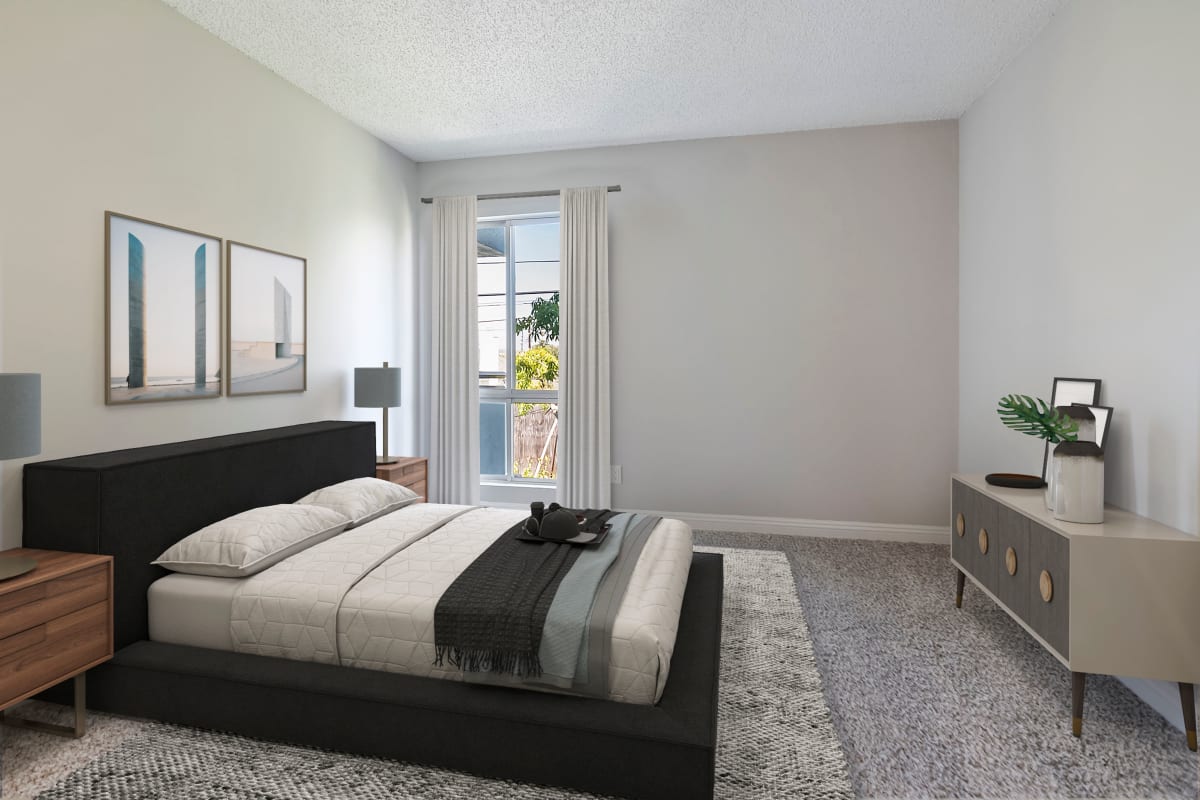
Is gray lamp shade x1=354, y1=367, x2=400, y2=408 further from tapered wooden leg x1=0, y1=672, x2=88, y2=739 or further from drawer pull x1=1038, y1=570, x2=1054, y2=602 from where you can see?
drawer pull x1=1038, y1=570, x2=1054, y2=602

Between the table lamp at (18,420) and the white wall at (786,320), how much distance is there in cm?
338

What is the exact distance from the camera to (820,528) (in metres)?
4.38

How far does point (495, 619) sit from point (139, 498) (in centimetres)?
147

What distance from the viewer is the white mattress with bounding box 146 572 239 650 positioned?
210 cm

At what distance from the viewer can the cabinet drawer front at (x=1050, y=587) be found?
2.01 metres

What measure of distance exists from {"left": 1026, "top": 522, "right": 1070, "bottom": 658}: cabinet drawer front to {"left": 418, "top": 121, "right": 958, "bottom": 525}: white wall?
209 centimetres

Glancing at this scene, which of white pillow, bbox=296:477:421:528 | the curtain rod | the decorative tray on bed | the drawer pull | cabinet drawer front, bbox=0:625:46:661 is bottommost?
cabinet drawer front, bbox=0:625:46:661

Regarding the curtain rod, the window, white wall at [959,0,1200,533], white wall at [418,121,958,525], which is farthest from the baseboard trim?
the curtain rod

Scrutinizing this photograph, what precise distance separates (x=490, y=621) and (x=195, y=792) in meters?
0.91

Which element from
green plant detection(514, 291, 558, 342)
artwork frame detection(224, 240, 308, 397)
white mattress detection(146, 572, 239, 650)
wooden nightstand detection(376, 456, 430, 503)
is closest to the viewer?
white mattress detection(146, 572, 239, 650)

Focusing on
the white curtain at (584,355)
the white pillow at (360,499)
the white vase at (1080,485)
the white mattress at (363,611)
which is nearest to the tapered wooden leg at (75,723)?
the white mattress at (363,611)

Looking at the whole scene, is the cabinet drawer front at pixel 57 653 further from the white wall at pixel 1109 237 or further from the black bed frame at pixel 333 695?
the white wall at pixel 1109 237

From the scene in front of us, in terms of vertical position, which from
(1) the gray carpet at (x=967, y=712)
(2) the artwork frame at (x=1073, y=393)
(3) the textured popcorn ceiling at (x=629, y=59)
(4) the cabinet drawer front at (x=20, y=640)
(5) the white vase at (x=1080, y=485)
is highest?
(3) the textured popcorn ceiling at (x=629, y=59)

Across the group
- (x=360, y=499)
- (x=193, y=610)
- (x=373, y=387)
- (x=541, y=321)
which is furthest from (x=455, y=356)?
(x=193, y=610)
